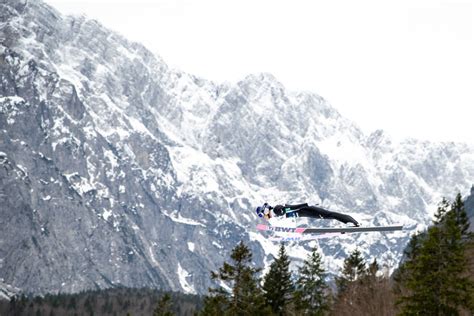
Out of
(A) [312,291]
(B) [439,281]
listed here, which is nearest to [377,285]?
(A) [312,291]

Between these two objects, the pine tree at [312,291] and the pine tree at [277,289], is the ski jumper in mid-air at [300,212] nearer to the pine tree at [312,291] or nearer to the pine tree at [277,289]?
the pine tree at [277,289]

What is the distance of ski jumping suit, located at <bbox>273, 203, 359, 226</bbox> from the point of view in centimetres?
Result: 2927

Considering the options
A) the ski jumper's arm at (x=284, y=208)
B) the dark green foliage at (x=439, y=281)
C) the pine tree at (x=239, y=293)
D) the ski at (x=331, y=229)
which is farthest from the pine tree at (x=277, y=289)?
the dark green foliage at (x=439, y=281)

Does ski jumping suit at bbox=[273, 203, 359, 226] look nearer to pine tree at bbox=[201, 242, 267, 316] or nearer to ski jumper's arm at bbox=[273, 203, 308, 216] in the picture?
ski jumper's arm at bbox=[273, 203, 308, 216]

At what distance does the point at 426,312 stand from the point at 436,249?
99.6 inches

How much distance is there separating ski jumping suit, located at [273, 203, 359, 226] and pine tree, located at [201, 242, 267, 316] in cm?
978

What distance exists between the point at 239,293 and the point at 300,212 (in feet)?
37.5

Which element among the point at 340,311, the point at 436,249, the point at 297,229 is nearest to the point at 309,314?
the point at 340,311

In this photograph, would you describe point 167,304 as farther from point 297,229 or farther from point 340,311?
point 297,229

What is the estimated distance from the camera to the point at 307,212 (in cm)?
3062

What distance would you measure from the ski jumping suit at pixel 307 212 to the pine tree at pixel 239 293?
978 centimetres

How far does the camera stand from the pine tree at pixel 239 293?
1560 inches

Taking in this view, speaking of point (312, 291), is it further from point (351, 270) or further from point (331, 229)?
point (331, 229)

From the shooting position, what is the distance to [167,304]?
5791cm
